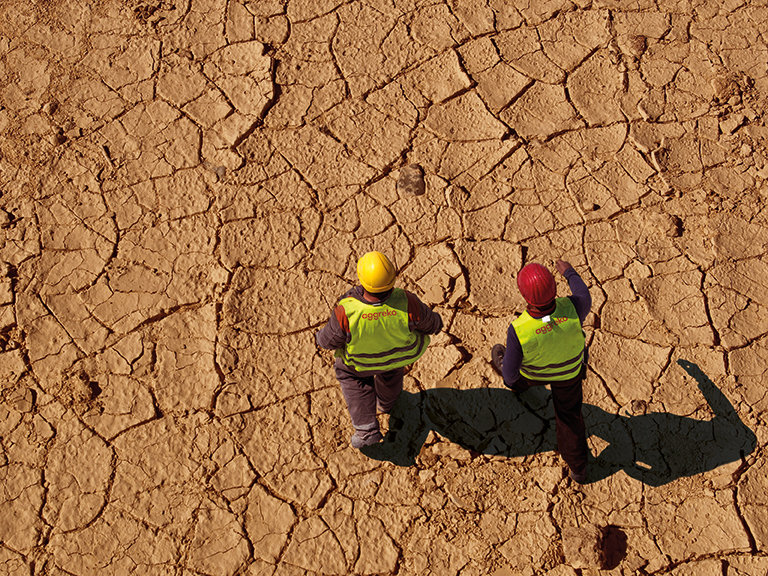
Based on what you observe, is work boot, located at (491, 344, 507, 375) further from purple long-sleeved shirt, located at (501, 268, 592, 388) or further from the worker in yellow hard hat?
the worker in yellow hard hat

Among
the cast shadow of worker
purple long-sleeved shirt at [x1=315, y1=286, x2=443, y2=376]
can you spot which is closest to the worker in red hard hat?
the cast shadow of worker

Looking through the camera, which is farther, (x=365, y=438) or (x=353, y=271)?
(x=353, y=271)

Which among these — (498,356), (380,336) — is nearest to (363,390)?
(380,336)

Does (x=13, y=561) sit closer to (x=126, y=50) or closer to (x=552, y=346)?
(x=552, y=346)

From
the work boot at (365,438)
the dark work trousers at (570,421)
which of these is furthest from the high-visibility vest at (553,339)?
the work boot at (365,438)

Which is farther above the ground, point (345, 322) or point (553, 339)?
point (345, 322)

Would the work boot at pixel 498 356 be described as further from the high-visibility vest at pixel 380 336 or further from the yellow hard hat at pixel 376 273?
the yellow hard hat at pixel 376 273

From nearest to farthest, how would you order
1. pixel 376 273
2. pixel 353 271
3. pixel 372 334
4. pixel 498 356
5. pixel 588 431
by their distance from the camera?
pixel 376 273 < pixel 372 334 < pixel 498 356 < pixel 588 431 < pixel 353 271

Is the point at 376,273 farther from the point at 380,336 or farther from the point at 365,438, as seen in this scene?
the point at 365,438
